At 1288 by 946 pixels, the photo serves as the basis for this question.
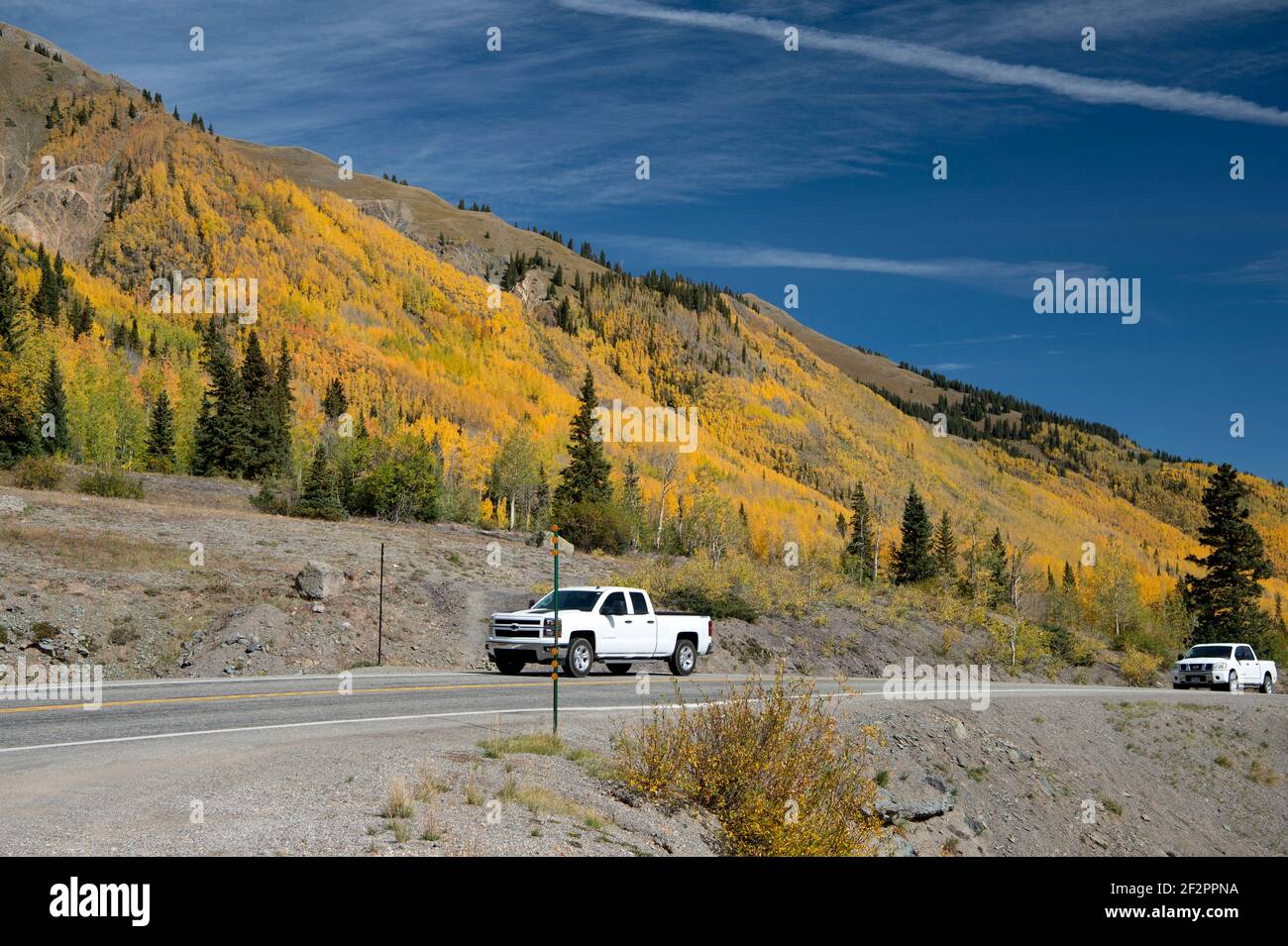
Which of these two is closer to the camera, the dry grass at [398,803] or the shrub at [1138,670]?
the dry grass at [398,803]

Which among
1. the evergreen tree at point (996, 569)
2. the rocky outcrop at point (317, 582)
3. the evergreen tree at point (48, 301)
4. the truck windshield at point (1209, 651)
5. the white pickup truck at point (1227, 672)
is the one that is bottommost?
the white pickup truck at point (1227, 672)

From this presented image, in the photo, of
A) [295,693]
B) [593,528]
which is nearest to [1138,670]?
[593,528]

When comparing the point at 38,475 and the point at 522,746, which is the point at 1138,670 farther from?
the point at 38,475

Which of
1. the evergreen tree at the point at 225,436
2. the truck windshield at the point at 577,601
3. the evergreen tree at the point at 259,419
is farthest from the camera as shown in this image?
the evergreen tree at the point at 259,419

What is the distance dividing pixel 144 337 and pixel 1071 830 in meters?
135

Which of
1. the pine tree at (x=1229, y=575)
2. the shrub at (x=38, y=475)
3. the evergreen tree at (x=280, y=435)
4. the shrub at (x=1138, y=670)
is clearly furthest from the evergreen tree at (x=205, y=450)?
the pine tree at (x=1229, y=575)

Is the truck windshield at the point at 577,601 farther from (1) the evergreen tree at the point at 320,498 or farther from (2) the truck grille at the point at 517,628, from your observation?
(1) the evergreen tree at the point at 320,498

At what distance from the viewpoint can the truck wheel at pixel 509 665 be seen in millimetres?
24047

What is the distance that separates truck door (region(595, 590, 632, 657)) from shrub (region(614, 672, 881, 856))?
417 inches

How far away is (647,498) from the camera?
13050cm

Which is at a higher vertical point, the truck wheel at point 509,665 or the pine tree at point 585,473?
the pine tree at point 585,473

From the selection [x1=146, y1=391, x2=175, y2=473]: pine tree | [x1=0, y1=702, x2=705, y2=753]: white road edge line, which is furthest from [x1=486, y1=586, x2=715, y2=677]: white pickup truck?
[x1=146, y1=391, x2=175, y2=473]: pine tree

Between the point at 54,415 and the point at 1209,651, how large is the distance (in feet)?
240

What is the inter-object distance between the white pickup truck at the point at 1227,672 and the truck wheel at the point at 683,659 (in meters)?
23.1
